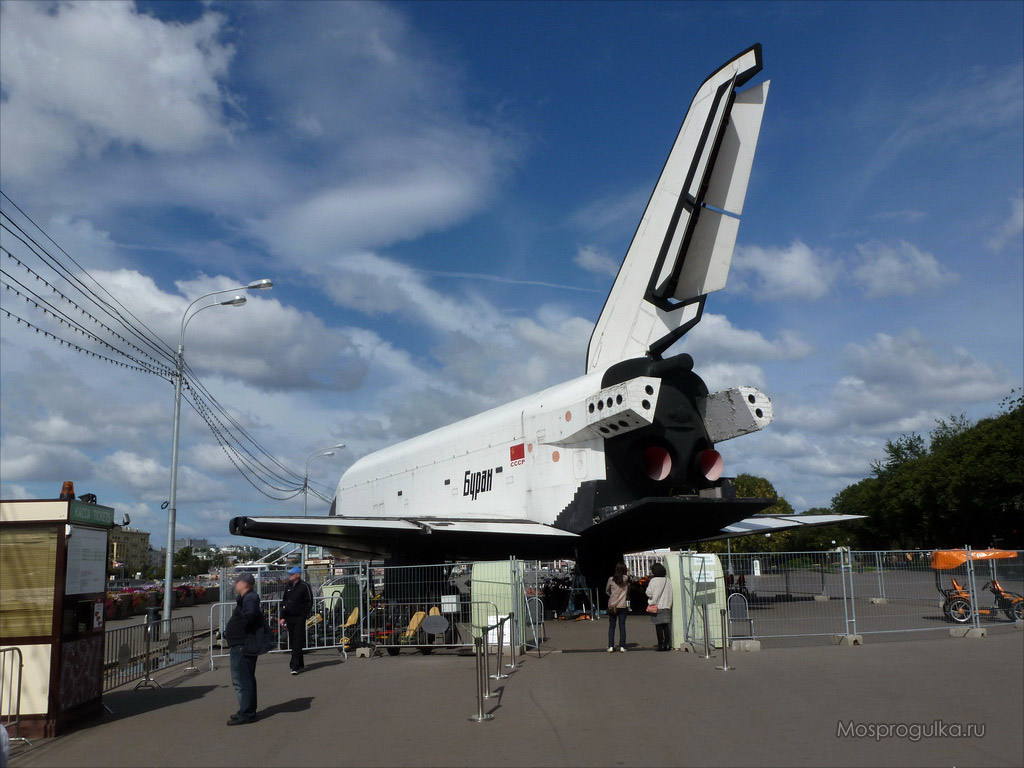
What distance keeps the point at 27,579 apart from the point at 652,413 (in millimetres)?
10050

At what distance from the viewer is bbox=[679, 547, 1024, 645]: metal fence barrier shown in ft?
43.0

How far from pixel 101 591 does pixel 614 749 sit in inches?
232

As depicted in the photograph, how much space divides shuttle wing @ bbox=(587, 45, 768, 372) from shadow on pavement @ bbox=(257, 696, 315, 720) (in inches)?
399

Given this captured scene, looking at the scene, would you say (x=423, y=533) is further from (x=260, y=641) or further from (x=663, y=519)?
(x=260, y=641)

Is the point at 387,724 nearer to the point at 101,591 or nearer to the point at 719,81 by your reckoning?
the point at 101,591

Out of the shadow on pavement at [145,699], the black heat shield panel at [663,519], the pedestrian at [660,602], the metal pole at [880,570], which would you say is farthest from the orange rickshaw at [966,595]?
the shadow on pavement at [145,699]

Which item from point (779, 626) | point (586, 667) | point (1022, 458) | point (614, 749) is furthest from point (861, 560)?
point (1022, 458)

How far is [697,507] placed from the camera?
51.0 feet

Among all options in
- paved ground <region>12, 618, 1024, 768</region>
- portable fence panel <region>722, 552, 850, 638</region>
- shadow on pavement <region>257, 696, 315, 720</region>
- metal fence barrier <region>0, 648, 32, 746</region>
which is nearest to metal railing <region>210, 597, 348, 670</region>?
paved ground <region>12, 618, 1024, 768</region>

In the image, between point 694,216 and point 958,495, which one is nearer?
point 694,216

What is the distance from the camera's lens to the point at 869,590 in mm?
14172

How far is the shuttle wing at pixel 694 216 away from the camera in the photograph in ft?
52.0

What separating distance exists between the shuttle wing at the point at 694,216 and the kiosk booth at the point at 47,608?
1145 cm

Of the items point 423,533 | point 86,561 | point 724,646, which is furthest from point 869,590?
point 86,561
